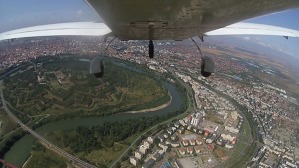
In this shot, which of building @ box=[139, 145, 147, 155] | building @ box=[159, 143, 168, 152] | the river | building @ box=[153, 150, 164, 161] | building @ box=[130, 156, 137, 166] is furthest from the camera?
building @ box=[159, 143, 168, 152]

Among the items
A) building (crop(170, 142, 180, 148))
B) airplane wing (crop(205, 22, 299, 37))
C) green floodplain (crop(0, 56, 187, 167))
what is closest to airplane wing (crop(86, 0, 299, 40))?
airplane wing (crop(205, 22, 299, 37))

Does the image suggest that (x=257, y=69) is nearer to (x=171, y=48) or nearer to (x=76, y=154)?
(x=171, y=48)

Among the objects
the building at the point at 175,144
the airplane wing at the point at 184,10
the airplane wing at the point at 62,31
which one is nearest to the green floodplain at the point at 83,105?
the building at the point at 175,144

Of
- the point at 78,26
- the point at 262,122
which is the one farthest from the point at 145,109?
the point at 78,26

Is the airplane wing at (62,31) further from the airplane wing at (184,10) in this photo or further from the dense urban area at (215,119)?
the airplane wing at (184,10)

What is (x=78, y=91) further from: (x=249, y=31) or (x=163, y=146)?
(x=249, y=31)

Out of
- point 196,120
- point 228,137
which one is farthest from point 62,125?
point 228,137

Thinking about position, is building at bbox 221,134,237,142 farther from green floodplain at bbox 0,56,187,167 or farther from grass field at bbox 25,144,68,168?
grass field at bbox 25,144,68,168
